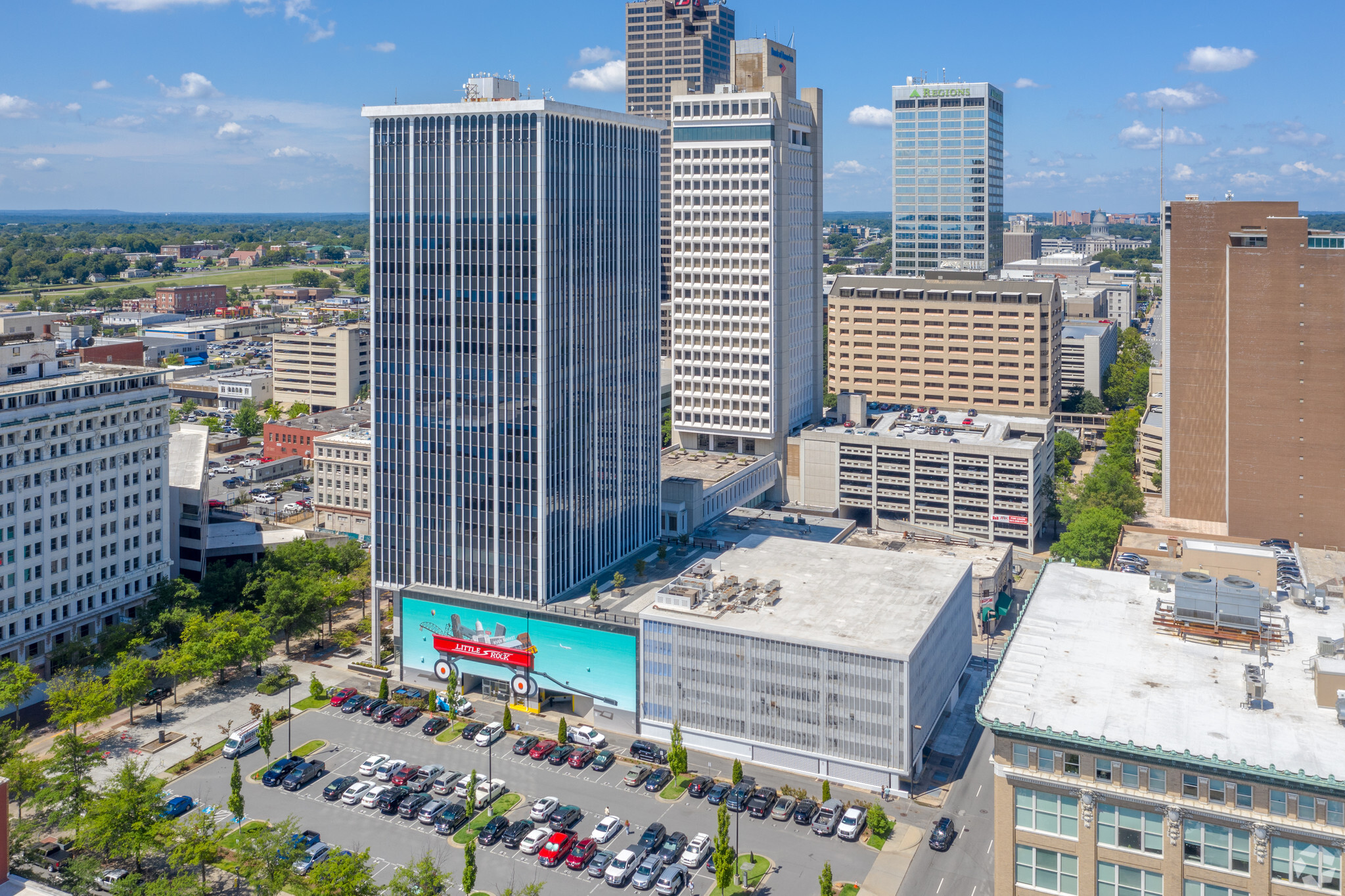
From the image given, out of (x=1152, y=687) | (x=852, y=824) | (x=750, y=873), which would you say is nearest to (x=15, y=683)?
(x=750, y=873)

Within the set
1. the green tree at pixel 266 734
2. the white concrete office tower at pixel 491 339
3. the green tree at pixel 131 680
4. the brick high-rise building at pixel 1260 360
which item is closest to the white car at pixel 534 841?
the green tree at pixel 266 734

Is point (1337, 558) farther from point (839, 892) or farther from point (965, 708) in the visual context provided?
point (839, 892)

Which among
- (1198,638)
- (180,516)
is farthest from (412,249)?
(1198,638)

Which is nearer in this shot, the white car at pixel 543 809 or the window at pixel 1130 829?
the window at pixel 1130 829

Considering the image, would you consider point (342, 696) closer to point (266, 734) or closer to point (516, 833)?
point (266, 734)

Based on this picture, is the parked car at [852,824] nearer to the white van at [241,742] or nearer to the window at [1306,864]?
the window at [1306,864]

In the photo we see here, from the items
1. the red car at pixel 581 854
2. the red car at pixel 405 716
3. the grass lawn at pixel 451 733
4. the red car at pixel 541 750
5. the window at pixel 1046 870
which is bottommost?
the red car at pixel 581 854

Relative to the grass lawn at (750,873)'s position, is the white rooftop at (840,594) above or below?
above
